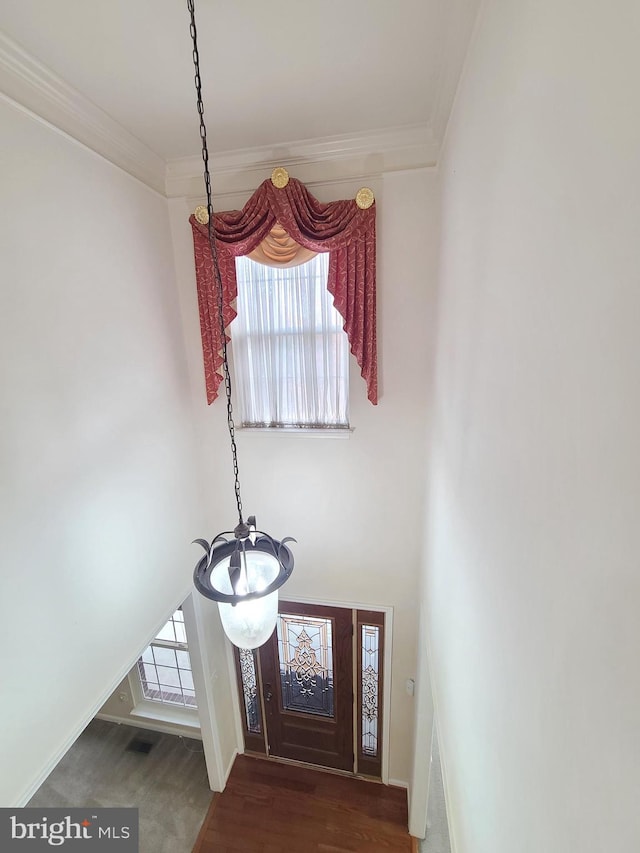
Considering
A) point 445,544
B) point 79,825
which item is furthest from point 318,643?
point 445,544

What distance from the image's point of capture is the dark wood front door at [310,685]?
137 inches

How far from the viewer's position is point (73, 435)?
6.50 feet

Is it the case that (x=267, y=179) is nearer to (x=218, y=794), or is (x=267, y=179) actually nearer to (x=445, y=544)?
(x=445, y=544)

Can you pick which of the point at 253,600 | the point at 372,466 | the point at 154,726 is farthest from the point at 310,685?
the point at 253,600

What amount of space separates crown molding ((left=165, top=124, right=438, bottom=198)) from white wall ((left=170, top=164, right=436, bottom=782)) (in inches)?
3.0

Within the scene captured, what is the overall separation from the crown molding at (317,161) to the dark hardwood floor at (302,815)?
16.7 ft

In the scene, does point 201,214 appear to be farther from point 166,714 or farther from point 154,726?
point 154,726

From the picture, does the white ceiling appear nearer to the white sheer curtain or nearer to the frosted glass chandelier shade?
the white sheer curtain

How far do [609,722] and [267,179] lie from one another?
2945mm

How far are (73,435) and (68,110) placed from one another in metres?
1.62

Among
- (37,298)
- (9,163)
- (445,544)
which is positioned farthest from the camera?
(445,544)

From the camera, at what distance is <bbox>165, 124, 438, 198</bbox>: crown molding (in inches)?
93.4

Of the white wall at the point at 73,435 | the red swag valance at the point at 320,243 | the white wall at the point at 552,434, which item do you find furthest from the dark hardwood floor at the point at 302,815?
the red swag valance at the point at 320,243

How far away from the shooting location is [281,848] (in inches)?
124
